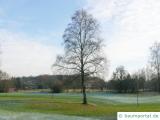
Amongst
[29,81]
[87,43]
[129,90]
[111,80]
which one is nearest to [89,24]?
[87,43]

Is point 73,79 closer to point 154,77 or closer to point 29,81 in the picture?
point 154,77

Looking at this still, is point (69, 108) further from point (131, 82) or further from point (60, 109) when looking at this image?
point (131, 82)

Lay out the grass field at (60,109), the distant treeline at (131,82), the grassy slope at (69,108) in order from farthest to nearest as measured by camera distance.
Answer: the distant treeline at (131,82)
the grassy slope at (69,108)
the grass field at (60,109)

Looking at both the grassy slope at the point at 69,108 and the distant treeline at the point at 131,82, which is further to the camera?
the distant treeline at the point at 131,82

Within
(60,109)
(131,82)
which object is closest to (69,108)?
(60,109)

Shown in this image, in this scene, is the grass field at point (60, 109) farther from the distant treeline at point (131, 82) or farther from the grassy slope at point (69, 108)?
the distant treeline at point (131, 82)

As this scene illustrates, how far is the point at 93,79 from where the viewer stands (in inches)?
2028

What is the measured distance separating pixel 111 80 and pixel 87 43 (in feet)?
298

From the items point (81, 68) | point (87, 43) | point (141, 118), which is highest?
point (87, 43)

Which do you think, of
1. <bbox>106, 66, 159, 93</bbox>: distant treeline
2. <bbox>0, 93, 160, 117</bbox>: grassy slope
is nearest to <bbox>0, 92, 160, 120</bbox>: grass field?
<bbox>0, 93, 160, 117</bbox>: grassy slope

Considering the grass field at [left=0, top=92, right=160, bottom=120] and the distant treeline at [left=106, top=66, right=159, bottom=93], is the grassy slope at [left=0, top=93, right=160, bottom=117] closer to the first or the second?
the grass field at [left=0, top=92, right=160, bottom=120]

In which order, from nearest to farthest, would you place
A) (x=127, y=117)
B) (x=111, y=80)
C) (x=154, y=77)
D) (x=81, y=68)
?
(x=127, y=117)
(x=81, y=68)
(x=154, y=77)
(x=111, y=80)

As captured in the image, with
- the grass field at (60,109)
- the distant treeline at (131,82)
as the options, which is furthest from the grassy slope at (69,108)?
the distant treeline at (131,82)

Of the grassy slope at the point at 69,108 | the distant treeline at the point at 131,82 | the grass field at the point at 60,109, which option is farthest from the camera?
the distant treeline at the point at 131,82
